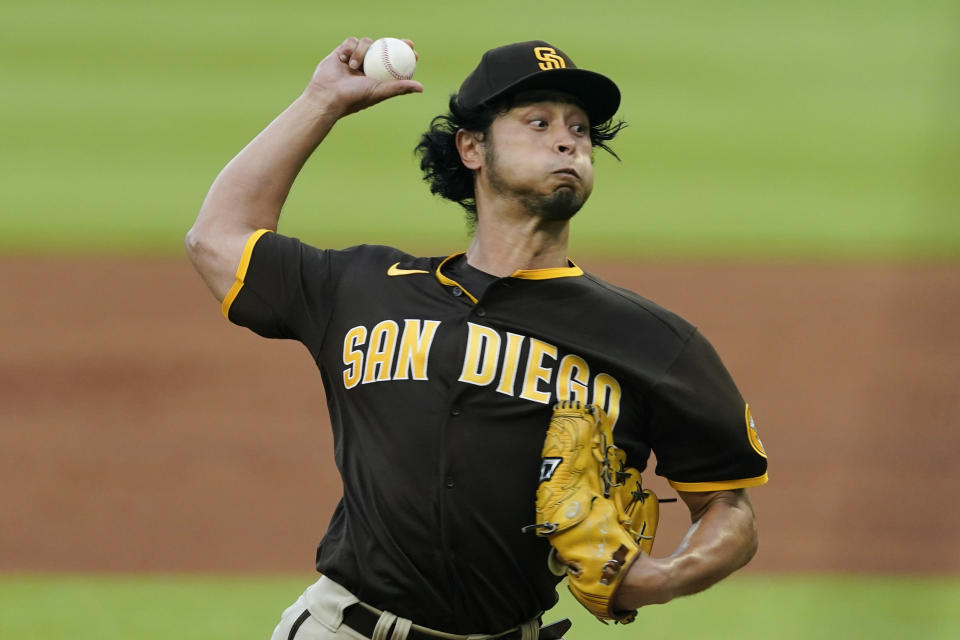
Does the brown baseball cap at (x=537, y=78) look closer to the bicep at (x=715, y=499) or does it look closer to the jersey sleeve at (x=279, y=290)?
the jersey sleeve at (x=279, y=290)

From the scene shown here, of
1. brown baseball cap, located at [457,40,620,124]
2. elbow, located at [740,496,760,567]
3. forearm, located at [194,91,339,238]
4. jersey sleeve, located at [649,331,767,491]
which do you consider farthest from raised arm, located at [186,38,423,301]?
elbow, located at [740,496,760,567]

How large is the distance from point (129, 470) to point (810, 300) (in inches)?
209

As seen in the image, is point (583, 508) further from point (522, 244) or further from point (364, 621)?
point (522, 244)

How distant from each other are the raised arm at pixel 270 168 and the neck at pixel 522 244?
1.51ft

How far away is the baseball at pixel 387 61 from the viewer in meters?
3.33

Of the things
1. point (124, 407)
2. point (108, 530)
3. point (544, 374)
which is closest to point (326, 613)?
point (544, 374)

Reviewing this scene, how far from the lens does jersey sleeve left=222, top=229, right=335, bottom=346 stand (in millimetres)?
3154

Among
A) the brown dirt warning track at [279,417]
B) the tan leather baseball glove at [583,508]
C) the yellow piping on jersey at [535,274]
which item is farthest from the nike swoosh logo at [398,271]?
the brown dirt warning track at [279,417]

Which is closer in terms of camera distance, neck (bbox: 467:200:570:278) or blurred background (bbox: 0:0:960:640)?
neck (bbox: 467:200:570:278)

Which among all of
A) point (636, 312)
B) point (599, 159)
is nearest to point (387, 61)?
point (636, 312)

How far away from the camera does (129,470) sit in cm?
778

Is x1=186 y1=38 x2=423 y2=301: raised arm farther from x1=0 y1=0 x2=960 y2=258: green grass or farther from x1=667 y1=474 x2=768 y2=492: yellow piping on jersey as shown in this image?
x1=0 y1=0 x2=960 y2=258: green grass

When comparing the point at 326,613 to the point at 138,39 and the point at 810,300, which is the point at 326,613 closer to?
the point at 810,300

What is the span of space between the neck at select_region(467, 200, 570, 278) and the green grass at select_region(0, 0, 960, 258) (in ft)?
23.3
